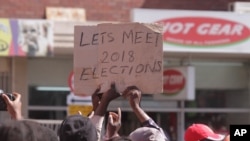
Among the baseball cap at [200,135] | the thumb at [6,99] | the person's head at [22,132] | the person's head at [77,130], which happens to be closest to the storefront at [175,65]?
the baseball cap at [200,135]

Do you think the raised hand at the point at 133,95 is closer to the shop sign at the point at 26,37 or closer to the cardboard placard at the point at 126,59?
the cardboard placard at the point at 126,59

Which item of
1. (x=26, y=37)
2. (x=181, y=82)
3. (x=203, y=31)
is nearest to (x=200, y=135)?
(x=26, y=37)

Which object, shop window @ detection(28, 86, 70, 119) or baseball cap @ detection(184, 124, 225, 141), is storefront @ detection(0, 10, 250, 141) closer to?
shop window @ detection(28, 86, 70, 119)

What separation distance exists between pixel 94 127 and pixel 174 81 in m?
9.81

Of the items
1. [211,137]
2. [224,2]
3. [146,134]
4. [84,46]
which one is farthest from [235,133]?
[224,2]

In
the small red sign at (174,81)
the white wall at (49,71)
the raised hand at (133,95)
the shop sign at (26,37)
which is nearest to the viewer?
the raised hand at (133,95)

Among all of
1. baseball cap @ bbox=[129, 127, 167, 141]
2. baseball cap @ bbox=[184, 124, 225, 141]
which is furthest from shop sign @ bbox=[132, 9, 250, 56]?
baseball cap @ bbox=[129, 127, 167, 141]

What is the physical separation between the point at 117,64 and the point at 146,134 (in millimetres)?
717

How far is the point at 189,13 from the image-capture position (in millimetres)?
13484

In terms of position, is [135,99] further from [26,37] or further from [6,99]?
[26,37]

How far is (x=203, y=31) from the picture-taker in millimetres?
13555

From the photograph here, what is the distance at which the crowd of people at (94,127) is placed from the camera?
10.1 ft

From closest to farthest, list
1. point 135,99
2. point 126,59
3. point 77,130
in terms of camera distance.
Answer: point 77,130 → point 135,99 → point 126,59

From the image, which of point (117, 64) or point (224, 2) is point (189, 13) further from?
point (117, 64)
